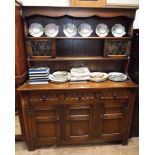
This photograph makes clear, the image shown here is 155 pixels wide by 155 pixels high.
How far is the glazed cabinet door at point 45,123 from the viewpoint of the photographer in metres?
1.86

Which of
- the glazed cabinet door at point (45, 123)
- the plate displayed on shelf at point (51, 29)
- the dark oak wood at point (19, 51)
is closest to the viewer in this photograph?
the dark oak wood at point (19, 51)

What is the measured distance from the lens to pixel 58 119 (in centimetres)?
190

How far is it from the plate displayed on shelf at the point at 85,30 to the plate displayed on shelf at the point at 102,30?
9 cm

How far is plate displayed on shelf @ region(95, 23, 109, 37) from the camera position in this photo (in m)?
2.03

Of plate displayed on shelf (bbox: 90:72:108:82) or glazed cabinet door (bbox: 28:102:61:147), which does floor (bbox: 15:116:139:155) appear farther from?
plate displayed on shelf (bbox: 90:72:108:82)

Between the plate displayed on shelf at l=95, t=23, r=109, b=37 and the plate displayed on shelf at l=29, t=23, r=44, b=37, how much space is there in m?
0.69

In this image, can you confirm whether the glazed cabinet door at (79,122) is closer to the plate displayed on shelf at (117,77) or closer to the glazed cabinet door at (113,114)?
the glazed cabinet door at (113,114)

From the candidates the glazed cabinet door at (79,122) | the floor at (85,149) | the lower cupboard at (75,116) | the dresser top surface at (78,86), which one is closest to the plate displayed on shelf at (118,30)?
the dresser top surface at (78,86)

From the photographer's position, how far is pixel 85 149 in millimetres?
2061

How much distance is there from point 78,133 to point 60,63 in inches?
36.9

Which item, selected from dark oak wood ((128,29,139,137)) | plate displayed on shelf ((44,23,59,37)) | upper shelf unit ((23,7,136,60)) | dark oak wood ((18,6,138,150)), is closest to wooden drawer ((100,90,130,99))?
dark oak wood ((18,6,138,150))

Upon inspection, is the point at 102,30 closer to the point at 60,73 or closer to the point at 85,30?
the point at 85,30

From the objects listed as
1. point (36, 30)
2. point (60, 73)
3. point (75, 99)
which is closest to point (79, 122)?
point (75, 99)

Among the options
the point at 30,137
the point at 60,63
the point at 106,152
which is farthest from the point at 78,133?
the point at 60,63
